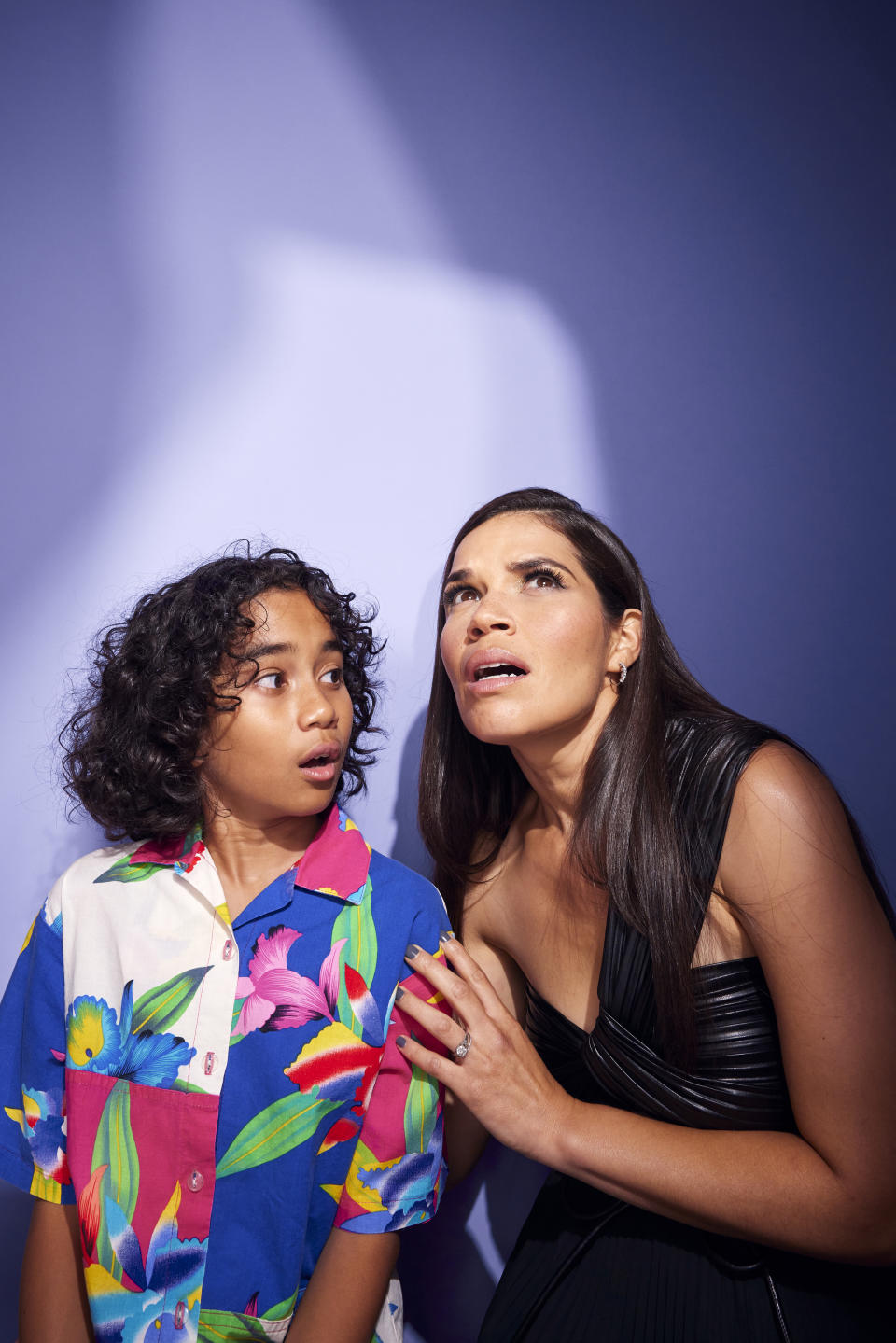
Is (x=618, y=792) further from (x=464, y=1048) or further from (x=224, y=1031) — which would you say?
(x=224, y=1031)

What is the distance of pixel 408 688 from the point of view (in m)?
1.41

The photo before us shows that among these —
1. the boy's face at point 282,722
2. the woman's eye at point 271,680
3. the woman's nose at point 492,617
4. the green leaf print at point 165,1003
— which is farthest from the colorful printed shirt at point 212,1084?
the woman's nose at point 492,617

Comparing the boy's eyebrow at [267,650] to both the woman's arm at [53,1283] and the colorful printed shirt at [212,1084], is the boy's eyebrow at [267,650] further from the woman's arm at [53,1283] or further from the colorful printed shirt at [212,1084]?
the woman's arm at [53,1283]

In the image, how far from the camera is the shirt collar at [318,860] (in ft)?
3.49

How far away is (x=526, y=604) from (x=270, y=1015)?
60 centimetres

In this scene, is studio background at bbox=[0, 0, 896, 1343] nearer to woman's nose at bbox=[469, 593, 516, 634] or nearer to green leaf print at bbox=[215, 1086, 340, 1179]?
woman's nose at bbox=[469, 593, 516, 634]

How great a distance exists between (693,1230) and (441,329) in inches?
53.0

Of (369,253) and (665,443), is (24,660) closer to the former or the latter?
(369,253)

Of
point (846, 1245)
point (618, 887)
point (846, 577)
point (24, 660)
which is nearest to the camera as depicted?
point (846, 1245)

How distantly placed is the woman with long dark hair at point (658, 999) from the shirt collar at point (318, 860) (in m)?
0.12

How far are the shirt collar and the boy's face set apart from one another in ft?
0.25

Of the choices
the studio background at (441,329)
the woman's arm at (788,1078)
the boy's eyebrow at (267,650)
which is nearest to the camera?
the woman's arm at (788,1078)

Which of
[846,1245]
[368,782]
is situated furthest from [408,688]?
[846,1245]

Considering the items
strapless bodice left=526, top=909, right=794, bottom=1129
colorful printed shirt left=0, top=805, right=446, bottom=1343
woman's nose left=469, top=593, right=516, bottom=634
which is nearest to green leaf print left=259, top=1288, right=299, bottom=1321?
colorful printed shirt left=0, top=805, right=446, bottom=1343
